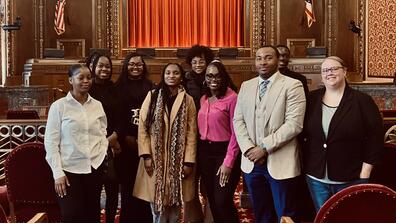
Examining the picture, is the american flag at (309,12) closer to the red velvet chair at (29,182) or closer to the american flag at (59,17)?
the american flag at (59,17)

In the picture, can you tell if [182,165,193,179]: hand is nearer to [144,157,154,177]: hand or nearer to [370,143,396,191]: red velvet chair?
[144,157,154,177]: hand

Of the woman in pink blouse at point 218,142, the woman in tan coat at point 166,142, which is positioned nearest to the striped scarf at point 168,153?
A: the woman in tan coat at point 166,142

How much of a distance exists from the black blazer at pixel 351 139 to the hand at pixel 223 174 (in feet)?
2.37

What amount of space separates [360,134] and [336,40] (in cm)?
1128

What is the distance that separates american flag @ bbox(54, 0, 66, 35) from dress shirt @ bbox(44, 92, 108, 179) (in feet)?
35.8

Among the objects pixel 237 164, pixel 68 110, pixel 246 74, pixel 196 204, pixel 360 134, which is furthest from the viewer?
pixel 246 74

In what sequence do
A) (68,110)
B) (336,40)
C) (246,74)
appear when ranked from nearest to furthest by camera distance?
A: 1. (68,110)
2. (246,74)
3. (336,40)

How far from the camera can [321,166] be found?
10.9ft

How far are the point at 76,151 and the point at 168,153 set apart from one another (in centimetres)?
69

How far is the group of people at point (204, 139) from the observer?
3.32 metres

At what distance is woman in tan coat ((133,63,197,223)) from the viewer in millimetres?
3998

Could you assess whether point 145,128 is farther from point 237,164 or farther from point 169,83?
point 237,164

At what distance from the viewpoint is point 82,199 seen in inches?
140

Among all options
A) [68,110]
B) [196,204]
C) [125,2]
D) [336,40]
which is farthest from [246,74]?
[68,110]
